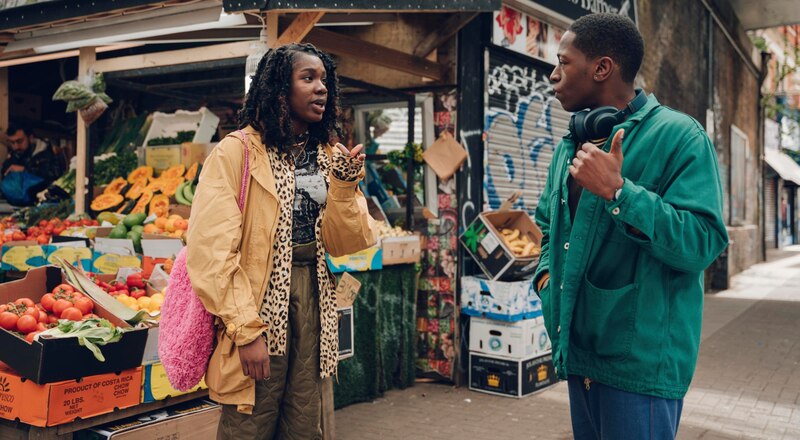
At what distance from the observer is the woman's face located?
111 inches

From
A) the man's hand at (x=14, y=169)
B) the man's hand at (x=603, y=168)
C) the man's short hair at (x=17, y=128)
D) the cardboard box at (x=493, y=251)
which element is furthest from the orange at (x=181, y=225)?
the man's hand at (x=603, y=168)

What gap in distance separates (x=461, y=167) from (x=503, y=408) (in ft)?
7.75

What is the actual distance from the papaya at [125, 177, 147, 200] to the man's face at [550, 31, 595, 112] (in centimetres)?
554

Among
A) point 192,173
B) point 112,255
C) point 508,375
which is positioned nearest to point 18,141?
point 192,173

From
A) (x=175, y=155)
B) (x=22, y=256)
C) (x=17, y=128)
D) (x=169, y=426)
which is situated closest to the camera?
(x=169, y=426)

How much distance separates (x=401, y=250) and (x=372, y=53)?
73.0 inches

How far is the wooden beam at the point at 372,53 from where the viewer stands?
596 cm

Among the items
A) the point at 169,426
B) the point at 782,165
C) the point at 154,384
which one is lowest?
the point at 169,426

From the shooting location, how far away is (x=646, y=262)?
Answer: 2.02 meters

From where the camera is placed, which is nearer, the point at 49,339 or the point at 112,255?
the point at 49,339

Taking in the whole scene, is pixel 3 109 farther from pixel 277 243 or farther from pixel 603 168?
pixel 603 168

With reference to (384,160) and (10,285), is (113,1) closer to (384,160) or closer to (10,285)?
(10,285)

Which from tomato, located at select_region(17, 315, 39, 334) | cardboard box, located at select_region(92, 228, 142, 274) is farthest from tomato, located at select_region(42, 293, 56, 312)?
cardboard box, located at select_region(92, 228, 142, 274)

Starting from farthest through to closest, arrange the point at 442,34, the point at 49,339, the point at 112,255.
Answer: the point at 442,34, the point at 112,255, the point at 49,339
